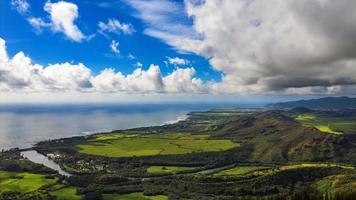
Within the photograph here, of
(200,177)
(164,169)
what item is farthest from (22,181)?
(200,177)

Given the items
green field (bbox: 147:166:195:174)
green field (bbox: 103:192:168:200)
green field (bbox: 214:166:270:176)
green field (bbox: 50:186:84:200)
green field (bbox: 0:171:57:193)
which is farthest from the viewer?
green field (bbox: 147:166:195:174)

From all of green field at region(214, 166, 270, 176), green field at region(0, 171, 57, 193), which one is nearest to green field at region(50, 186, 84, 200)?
green field at region(0, 171, 57, 193)

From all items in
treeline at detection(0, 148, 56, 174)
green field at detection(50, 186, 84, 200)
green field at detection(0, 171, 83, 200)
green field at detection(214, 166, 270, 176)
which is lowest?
green field at detection(214, 166, 270, 176)

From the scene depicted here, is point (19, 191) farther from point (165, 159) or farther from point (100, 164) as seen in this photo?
point (165, 159)

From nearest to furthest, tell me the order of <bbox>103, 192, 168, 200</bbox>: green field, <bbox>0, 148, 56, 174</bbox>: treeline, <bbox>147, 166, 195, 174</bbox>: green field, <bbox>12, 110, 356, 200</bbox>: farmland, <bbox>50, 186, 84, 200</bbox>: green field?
<bbox>50, 186, 84, 200</bbox>: green field < <bbox>103, 192, 168, 200</bbox>: green field < <bbox>12, 110, 356, 200</bbox>: farmland < <bbox>0, 148, 56, 174</bbox>: treeline < <bbox>147, 166, 195, 174</bbox>: green field

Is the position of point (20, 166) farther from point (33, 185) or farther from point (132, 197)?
point (132, 197)

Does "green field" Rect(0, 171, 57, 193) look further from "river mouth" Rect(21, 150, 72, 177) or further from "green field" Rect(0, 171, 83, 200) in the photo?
"river mouth" Rect(21, 150, 72, 177)

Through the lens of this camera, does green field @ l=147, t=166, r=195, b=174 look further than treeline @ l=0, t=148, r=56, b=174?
Yes

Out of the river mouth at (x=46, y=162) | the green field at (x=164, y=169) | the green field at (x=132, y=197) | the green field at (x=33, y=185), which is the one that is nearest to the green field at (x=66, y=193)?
the green field at (x=33, y=185)

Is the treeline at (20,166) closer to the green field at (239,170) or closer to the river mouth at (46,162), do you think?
the river mouth at (46,162)

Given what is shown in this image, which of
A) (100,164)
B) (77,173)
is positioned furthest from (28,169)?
(100,164)

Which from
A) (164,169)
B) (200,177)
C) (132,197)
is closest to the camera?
(132,197)
